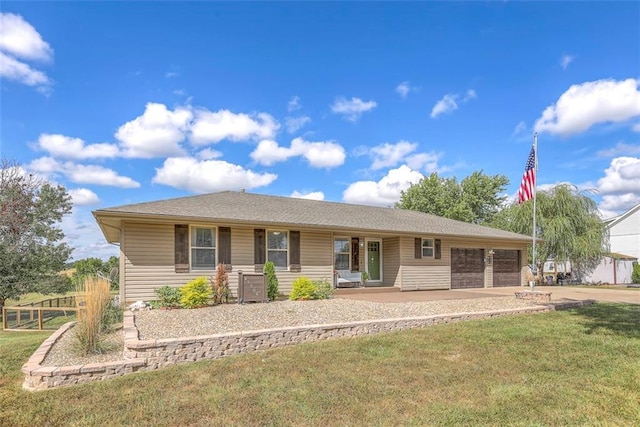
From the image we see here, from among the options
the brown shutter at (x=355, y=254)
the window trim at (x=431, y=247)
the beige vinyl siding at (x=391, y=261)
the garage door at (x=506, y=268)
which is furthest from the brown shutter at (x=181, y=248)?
the garage door at (x=506, y=268)

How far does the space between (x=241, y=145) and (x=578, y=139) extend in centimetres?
1899

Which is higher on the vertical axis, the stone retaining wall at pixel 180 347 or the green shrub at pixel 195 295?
the green shrub at pixel 195 295

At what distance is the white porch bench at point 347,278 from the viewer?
13799 mm

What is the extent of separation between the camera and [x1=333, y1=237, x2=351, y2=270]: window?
14.8m

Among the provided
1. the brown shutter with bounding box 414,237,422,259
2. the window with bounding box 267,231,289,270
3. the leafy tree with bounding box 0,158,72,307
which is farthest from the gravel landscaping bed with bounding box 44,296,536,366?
the leafy tree with bounding box 0,158,72,307

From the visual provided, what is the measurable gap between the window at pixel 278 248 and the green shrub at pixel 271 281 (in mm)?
709

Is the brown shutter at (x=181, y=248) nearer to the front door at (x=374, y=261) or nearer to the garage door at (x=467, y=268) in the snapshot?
the front door at (x=374, y=261)

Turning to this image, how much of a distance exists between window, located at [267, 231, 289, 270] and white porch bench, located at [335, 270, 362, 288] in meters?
2.33

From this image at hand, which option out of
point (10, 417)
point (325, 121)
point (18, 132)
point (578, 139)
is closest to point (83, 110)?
point (18, 132)

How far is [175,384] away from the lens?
4750 mm

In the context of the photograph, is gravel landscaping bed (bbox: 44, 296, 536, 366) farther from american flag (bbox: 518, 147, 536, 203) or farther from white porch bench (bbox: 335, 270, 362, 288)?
american flag (bbox: 518, 147, 536, 203)

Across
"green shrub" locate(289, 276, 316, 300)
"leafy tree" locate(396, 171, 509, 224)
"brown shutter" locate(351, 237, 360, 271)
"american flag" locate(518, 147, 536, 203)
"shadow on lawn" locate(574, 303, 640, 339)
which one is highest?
"leafy tree" locate(396, 171, 509, 224)

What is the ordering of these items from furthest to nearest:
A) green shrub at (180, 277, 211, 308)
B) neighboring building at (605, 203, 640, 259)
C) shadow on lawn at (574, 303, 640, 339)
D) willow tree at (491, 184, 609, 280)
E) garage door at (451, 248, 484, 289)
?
neighboring building at (605, 203, 640, 259), willow tree at (491, 184, 609, 280), garage door at (451, 248, 484, 289), green shrub at (180, 277, 211, 308), shadow on lawn at (574, 303, 640, 339)

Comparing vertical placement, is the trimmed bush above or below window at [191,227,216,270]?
below
